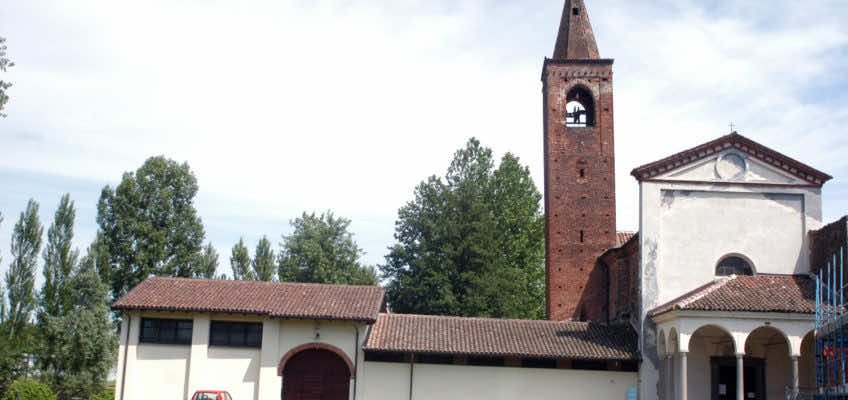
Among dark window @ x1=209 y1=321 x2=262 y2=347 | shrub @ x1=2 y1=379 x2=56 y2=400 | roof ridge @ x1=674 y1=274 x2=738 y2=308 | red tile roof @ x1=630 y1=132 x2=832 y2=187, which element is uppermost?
red tile roof @ x1=630 y1=132 x2=832 y2=187

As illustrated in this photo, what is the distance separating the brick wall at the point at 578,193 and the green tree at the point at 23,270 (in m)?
26.5

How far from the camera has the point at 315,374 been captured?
25.8m

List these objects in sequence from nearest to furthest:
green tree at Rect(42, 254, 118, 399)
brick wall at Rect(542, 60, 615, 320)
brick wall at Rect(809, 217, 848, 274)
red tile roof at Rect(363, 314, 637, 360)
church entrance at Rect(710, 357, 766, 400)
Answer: brick wall at Rect(809, 217, 848, 274)
church entrance at Rect(710, 357, 766, 400)
red tile roof at Rect(363, 314, 637, 360)
brick wall at Rect(542, 60, 615, 320)
green tree at Rect(42, 254, 118, 399)

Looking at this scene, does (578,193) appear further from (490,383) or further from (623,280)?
(490,383)

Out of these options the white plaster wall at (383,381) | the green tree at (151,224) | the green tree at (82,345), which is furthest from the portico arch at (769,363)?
A: the green tree at (151,224)

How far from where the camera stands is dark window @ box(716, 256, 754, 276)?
25531mm

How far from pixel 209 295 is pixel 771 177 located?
2031 cm

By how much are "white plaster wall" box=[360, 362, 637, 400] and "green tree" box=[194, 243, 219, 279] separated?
2147 centimetres

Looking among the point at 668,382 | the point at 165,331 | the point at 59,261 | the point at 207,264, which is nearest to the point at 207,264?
the point at 207,264

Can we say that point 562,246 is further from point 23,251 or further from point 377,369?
point 23,251

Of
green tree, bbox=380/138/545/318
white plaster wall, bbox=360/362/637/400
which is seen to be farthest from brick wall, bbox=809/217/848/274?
green tree, bbox=380/138/545/318

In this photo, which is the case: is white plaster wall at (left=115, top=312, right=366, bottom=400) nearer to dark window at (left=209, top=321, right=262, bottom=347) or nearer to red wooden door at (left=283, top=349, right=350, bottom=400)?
dark window at (left=209, top=321, right=262, bottom=347)

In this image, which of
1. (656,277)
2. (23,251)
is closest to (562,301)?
(656,277)

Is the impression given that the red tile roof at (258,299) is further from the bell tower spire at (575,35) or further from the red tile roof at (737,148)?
the bell tower spire at (575,35)
